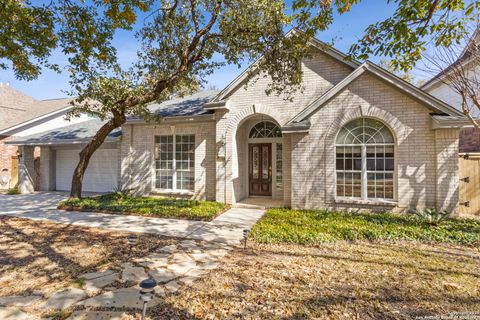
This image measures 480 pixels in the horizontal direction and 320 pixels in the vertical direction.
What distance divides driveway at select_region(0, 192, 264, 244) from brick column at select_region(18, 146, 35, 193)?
4201 millimetres

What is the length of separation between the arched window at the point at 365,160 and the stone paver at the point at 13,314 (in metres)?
8.80

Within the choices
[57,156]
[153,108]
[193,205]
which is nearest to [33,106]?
[57,156]

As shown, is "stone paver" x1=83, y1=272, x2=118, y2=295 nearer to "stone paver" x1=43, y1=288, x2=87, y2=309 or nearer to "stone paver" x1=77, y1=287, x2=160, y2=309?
"stone paver" x1=43, y1=288, x2=87, y2=309

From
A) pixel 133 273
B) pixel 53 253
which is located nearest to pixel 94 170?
pixel 53 253

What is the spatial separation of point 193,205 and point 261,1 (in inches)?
299

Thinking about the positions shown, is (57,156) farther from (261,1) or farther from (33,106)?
(261,1)

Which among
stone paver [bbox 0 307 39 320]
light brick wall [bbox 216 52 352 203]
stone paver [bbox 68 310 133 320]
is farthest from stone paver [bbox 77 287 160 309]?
light brick wall [bbox 216 52 352 203]

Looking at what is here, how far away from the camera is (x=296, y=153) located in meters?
9.52

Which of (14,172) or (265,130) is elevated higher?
(265,130)

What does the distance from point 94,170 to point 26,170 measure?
3962mm

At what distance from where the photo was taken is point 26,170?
1481 centimetres

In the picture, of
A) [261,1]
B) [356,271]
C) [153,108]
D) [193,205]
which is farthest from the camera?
[153,108]

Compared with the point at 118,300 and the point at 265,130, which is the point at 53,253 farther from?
the point at 265,130

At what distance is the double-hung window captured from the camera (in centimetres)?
1188
